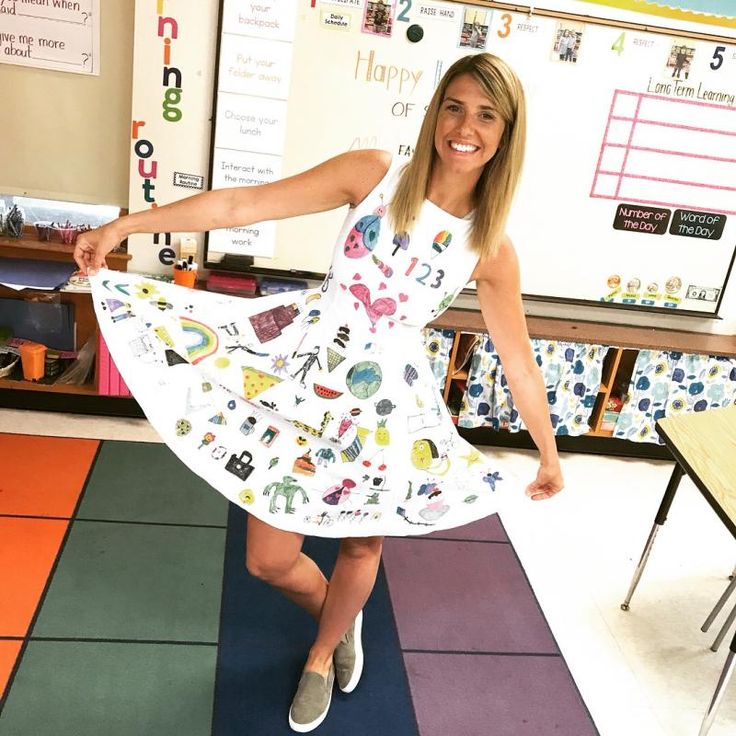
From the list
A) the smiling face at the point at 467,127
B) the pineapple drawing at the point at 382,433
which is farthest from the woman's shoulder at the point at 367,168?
the pineapple drawing at the point at 382,433

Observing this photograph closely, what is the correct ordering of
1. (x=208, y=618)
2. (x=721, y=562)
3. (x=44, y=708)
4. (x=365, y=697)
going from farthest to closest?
(x=721, y=562), (x=208, y=618), (x=365, y=697), (x=44, y=708)

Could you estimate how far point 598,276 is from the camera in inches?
144

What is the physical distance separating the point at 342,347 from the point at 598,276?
2.24 metres

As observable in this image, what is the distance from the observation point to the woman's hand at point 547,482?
6.44 ft

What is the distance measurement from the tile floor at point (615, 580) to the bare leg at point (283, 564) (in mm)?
417

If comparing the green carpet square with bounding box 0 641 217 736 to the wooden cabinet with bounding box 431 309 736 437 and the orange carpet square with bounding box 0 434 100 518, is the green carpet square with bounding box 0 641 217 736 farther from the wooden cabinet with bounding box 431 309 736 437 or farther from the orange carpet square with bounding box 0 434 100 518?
the wooden cabinet with bounding box 431 309 736 437

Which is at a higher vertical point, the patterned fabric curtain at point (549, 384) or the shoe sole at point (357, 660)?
the patterned fabric curtain at point (549, 384)

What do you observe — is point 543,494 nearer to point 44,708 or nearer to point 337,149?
point 44,708

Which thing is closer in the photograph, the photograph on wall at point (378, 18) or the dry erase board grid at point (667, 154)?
the photograph on wall at point (378, 18)

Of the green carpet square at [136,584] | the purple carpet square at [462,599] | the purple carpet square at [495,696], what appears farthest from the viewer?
the purple carpet square at [462,599]

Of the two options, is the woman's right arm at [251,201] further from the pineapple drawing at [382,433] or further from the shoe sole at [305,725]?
the shoe sole at [305,725]

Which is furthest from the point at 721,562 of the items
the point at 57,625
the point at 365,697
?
the point at 57,625

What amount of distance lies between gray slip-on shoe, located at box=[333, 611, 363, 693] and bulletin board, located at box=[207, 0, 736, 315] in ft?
6.01

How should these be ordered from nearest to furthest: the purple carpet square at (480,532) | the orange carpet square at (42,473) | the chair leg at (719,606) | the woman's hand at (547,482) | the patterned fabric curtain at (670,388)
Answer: the woman's hand at (547,482) → the chair leg at (719,606) → the orange carpet square at (42,473) → the purple carpet square at (480,532) → the patterned fabric curtain at (670,388)
